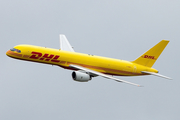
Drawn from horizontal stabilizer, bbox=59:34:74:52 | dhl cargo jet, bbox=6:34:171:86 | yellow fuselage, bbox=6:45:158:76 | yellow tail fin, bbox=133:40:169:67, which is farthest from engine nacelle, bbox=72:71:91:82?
yellow tail fin, bbox=133:40:169:67

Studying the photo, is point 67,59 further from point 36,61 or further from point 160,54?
point 160,54

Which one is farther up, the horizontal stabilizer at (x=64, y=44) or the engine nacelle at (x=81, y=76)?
the horizontal stabilizer at (x=64, y=44)

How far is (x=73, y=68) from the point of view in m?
65.9

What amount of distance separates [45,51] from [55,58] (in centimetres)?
221

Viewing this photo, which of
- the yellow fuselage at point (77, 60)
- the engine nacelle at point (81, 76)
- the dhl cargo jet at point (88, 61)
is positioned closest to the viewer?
the engine nacelle at point (81, 76)

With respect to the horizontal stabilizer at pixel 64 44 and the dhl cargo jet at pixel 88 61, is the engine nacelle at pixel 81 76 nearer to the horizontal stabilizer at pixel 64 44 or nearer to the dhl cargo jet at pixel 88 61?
the dhl cargo jet at pixel 88 61

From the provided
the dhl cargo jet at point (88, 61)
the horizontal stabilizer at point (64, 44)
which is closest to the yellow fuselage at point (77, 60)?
the dhl cargo jet at point (88, 61)

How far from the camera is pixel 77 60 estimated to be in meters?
66.2

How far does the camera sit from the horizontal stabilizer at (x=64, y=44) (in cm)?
7594

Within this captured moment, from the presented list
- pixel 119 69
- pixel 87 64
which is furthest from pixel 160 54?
pixel 87 64

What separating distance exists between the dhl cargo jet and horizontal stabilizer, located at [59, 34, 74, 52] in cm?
37

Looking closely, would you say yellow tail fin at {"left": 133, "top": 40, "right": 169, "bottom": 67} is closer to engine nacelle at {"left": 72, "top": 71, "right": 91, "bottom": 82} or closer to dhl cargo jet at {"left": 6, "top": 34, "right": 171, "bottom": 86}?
dhl cargo jet at {"left": 6, "top": 34, "right": 171, "bottom": 86}

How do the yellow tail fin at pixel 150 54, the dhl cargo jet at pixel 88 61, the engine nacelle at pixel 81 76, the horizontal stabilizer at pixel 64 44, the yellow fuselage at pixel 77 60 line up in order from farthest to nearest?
the horizontal stabilizer at pixel 64 44
the yellow tail fin at pixel 150 54
the yellow fuselage at pixel 77 60
the dhl cargo jet at pixel 88 61
the engine nacelle at pixel 81 76

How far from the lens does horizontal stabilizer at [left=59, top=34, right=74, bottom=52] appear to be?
7594cm
